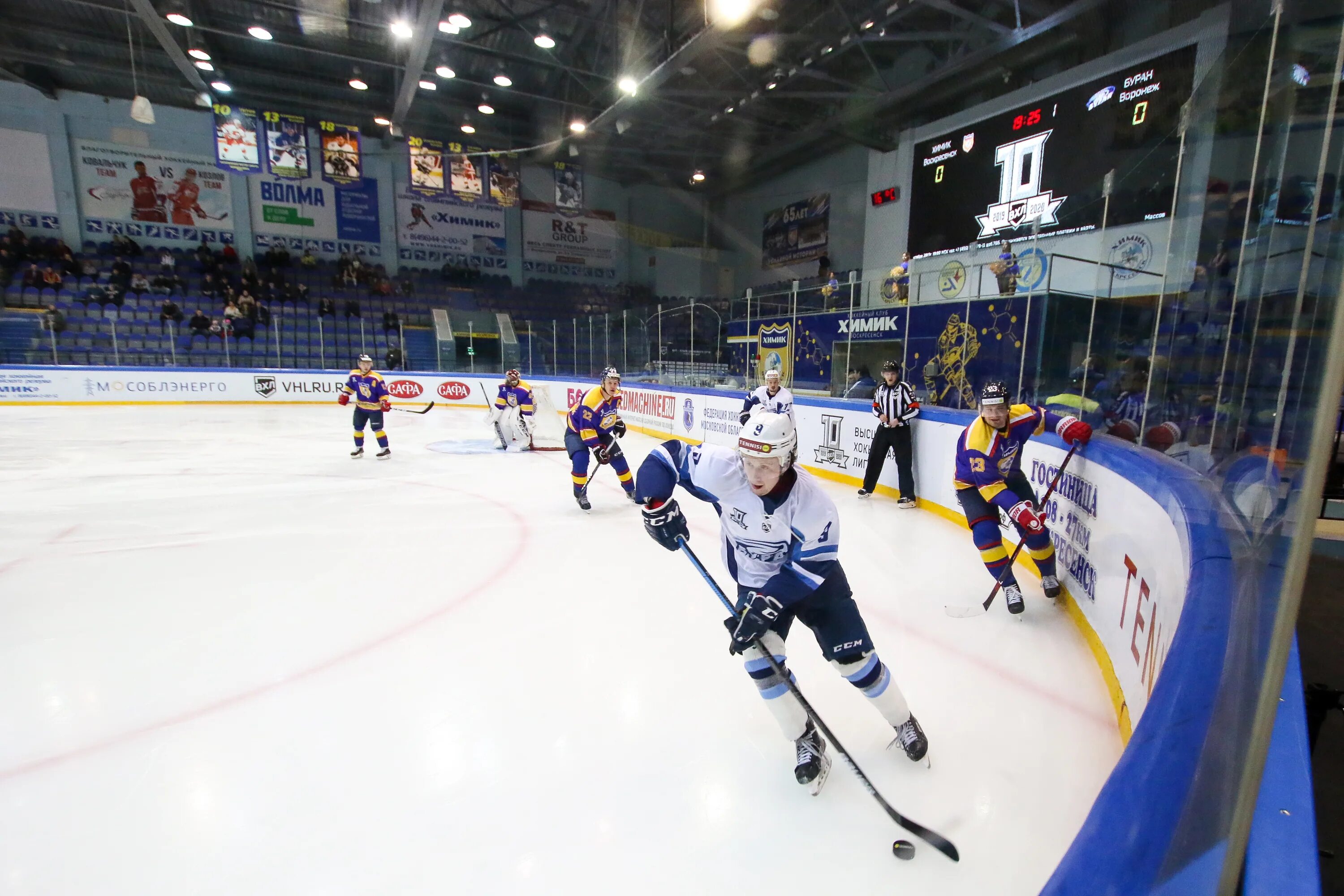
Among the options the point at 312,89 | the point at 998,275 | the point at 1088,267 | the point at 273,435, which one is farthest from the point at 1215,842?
the point at 312,89

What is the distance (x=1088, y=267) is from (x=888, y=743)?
4660 mm

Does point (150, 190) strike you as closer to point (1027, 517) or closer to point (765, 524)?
point (765, 524)

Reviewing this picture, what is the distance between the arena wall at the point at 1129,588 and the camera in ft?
2.45

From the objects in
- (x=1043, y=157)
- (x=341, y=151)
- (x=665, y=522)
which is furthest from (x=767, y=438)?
(x=341, y=151)

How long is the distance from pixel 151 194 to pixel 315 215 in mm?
4178

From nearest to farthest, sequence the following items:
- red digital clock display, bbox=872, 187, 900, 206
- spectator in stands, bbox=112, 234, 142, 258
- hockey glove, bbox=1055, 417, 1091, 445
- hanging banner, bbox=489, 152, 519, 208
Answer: hockey glove, bbox=1055, 417, 1091, 445 < red digital clock display, bbox=872, 187, 900, 206 < hanging banner, bbox=489, 152, 519, 208 < spectator in stands, bbox=112, 234, 142, 258

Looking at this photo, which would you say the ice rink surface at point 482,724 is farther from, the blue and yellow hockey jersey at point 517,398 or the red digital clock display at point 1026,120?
the red digital clock display at point 1026,120

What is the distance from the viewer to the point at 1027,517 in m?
3.48

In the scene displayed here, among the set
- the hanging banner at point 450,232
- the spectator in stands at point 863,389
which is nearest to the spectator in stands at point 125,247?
the hanging banner at point 450,232

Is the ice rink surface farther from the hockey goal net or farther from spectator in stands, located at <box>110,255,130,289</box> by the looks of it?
spectator in stands, located at <box>110,255,130,289</box>

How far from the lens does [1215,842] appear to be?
0.63 meters

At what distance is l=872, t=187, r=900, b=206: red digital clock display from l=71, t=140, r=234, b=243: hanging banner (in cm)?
1891

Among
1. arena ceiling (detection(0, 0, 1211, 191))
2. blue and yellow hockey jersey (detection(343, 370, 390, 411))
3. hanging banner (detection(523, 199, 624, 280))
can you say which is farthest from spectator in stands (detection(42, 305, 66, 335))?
hanging banner (detection(523, 199, 624, 280))

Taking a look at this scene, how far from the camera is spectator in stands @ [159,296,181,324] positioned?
1633 cm
